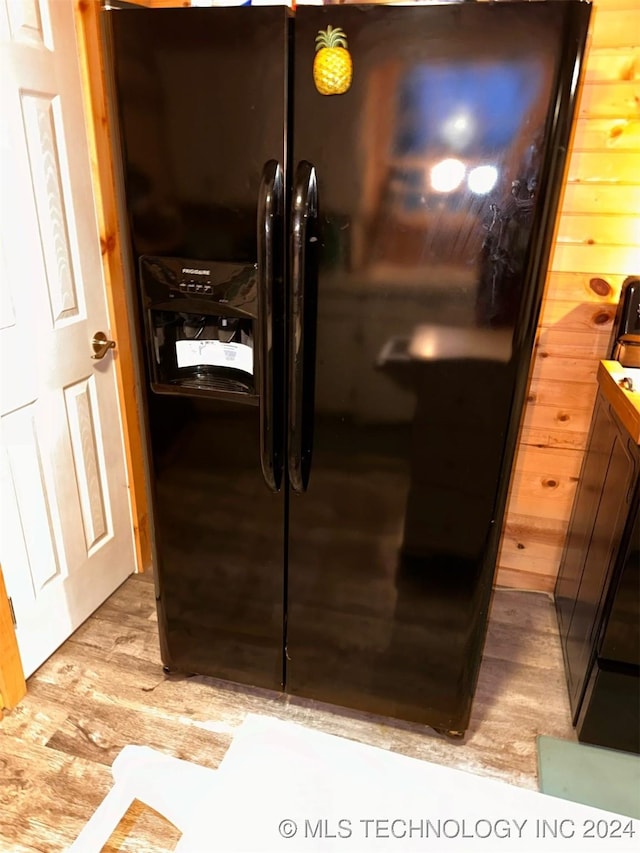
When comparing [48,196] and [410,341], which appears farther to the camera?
[48,196]

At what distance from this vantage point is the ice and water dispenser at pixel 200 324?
1.38m

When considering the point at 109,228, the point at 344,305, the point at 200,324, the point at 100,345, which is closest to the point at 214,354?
the point at 200,324

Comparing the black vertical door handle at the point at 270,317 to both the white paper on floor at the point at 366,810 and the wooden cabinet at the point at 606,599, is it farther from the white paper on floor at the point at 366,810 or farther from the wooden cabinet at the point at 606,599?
the wooden cabinet at the point at 606,599

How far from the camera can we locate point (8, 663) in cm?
175

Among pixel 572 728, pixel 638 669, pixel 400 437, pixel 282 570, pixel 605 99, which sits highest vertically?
pixel 605 99

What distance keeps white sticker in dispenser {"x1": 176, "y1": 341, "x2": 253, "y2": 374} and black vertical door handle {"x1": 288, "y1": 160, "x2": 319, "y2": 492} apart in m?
0.15

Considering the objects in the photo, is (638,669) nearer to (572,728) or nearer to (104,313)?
(572,728)

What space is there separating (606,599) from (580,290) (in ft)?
3.23

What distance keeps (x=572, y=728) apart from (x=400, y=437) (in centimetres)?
110

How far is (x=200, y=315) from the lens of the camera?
58.9 inches

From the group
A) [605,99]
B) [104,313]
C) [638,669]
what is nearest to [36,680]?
[104,313]

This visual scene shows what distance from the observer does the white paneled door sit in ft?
5.27

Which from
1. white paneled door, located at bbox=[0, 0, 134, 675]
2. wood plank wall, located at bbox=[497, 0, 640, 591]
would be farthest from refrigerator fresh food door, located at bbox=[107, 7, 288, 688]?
wood plank wall, located at bbox=[497, 0, 640, 591]

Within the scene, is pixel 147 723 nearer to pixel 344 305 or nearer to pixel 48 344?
pixel 48 344
